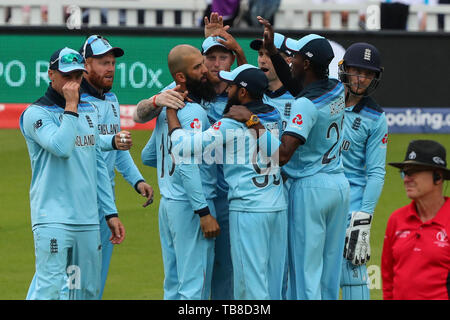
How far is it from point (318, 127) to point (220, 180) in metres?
1.05

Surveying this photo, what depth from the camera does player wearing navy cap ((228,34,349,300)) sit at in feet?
24.0

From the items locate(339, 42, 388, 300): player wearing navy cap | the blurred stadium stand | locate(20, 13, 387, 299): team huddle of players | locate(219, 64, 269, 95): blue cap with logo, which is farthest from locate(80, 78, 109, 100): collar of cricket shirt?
the blurred stadium stand

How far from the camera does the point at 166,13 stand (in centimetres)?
1647

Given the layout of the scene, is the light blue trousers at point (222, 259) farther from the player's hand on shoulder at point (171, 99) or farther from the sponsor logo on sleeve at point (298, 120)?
the sponsor logo on sleeve at point (298, 120)

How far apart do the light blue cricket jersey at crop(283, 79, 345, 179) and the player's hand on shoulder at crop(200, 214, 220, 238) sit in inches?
27.8

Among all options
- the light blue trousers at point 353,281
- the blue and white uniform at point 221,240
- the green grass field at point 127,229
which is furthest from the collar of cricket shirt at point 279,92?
the green grass field at point 127,229

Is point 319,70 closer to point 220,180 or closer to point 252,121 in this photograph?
point 252,121

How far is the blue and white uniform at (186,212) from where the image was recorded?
24.0ft

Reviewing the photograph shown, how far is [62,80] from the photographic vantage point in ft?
23.7

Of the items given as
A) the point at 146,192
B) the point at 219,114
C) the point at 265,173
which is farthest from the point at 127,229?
the point at 265,173

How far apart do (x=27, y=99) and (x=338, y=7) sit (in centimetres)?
563

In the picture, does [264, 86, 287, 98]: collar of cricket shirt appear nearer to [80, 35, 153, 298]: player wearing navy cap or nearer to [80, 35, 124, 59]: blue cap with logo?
[80, 35, 153, 298]: player wearing navy cap

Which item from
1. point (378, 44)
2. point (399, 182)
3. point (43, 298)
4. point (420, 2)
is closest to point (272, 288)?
point (43, 298)
